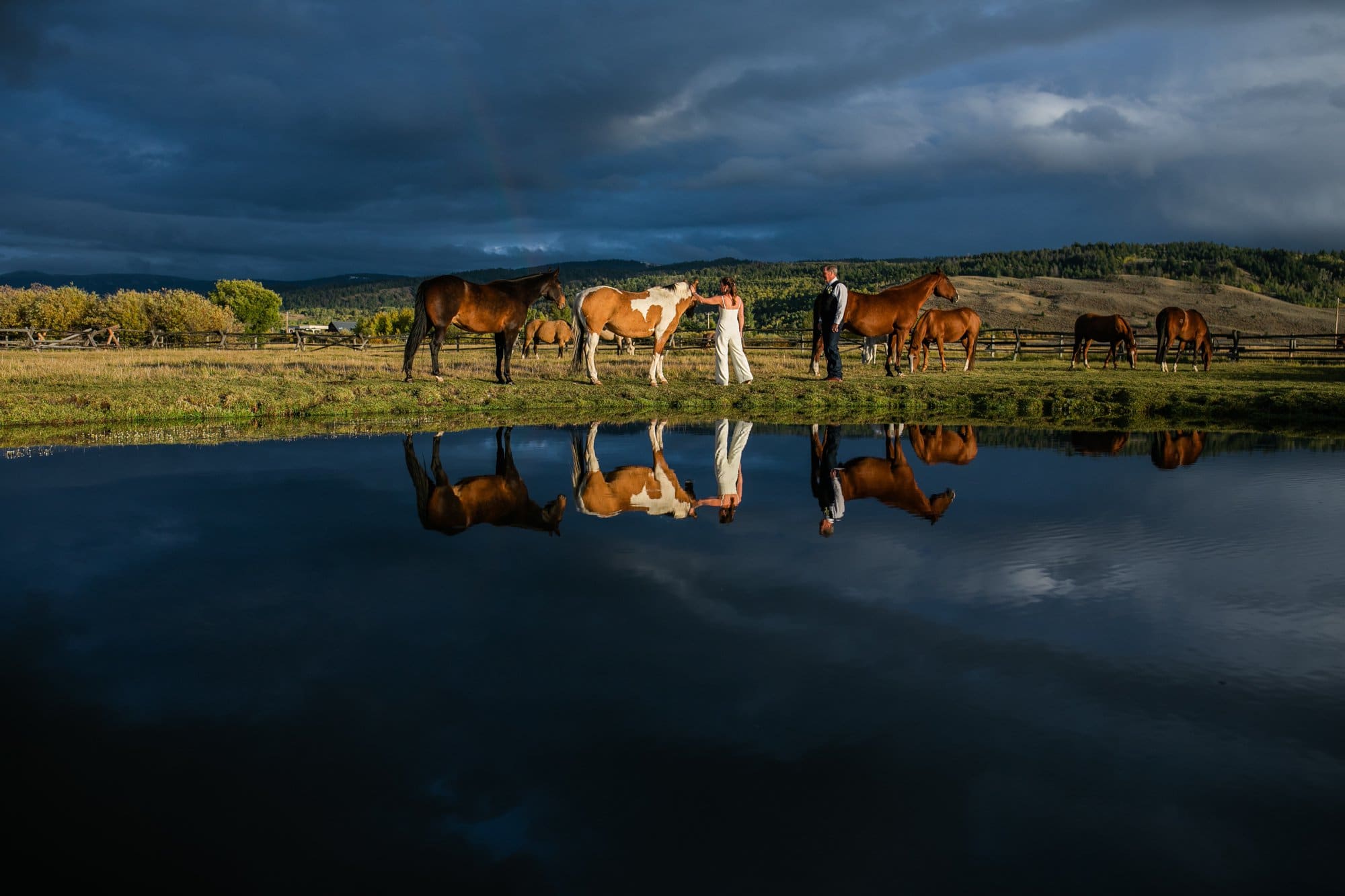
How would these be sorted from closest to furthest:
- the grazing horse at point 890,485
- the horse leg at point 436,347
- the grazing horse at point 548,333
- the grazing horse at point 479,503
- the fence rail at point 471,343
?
1. the grazing horse at point 479,503
2. the grazing horse at point 890,485
3. the horse leg at point 436,347
4. the fence rail at point 471,343
5. the grazing horse at point 548,333

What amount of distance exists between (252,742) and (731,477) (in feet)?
23.0

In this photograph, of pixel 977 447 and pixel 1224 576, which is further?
pixel 977 447

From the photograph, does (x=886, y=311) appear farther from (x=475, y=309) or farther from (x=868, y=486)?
(x=868, y=486)

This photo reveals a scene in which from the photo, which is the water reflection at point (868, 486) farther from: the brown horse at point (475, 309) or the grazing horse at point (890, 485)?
the brown horse at point (475, 309)

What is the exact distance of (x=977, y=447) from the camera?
502 inches

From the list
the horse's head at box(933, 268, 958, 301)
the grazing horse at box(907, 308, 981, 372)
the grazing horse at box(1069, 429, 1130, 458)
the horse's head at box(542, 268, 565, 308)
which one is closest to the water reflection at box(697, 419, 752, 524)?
the grazing horse at box(1069, 429, 1130, 458)

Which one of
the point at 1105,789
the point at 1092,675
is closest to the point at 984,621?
the point at 1092,675

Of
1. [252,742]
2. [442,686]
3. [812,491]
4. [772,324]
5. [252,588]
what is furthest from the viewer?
[772,324]

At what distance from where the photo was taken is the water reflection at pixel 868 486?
339 inches

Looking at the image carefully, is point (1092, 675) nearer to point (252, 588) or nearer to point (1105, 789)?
point (1105, 789)

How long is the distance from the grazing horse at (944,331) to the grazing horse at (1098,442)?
11.3m

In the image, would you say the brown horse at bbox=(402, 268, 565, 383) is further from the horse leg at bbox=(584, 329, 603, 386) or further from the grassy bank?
the horse leg at bbox=(584, 329, 603, 386)

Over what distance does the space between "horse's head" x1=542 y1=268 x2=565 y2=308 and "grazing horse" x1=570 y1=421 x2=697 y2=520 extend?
32.3 feet

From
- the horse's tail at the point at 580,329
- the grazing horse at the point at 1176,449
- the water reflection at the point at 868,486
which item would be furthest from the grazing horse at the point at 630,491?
the horse's tail at the point at 580,329
